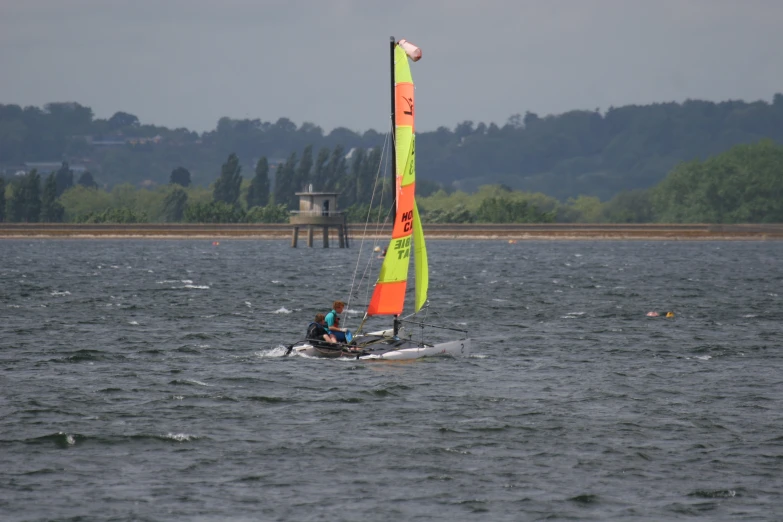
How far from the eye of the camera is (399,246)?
1490 inches

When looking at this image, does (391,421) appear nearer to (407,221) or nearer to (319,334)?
(319,334)

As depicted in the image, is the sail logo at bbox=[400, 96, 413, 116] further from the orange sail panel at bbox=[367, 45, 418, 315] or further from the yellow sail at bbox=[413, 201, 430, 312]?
the yellow sail at bbox=[413, 201, 430, 312]

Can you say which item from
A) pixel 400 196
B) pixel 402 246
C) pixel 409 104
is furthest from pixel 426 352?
pixel 409 104

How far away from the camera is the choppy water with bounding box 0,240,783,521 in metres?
21.7

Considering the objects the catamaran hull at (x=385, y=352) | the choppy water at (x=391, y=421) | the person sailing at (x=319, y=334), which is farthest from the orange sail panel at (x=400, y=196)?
the choppy water at (x=391, y=421)

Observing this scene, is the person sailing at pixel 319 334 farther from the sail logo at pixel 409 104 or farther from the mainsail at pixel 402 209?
the sail logo at pixel 409 104

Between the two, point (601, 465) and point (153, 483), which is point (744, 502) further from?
point (153, 483)

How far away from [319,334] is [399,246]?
11.8ft

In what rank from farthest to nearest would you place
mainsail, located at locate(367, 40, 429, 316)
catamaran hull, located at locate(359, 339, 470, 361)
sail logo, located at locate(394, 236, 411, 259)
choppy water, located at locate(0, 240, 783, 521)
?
sail logo, located at locate(394, 236, 411, 259) → catamaran hull, located at locate(359, 339, 470, 361) → mainsail, located at locate(367, 40, 429, 316) → choppy water, located at locate(0, 240, 783, 521)

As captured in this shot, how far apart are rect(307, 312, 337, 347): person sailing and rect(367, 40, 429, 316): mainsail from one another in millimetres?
1818

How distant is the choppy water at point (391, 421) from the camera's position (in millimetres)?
21672

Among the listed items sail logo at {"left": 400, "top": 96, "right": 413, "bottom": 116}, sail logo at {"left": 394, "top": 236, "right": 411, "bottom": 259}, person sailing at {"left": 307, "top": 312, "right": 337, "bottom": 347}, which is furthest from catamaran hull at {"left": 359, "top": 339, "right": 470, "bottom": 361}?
sail logo at {"left": 400, "top": 96, "right": 413, "bottom": 116}

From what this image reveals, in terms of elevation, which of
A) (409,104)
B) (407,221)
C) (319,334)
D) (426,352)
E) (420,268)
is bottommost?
(426,352)

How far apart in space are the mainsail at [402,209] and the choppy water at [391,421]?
2324mm
